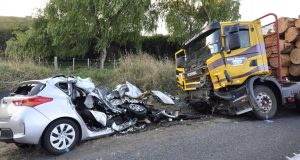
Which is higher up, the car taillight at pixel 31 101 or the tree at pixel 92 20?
the tree at pixel 92 20

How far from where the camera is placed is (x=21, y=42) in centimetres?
1941

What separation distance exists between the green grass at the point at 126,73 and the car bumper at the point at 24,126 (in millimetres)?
6685

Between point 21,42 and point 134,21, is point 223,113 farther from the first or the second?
point 21,42

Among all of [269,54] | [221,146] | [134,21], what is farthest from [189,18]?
[221,146]

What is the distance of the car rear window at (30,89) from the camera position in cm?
576

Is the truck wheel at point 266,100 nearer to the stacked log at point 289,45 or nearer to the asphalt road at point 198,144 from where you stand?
the asphalt road at point 198,144

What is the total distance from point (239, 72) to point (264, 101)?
42.8 inches

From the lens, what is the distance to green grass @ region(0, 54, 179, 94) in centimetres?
1209

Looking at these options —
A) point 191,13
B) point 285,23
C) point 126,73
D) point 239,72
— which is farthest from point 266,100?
point 191,13

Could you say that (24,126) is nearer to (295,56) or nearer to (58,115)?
(58,115)

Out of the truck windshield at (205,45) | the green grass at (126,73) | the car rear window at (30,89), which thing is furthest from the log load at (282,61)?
the car rear window at (30,89)

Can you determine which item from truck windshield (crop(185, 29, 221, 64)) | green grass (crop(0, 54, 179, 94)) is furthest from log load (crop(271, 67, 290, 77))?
green grass (crop(0, 54, 179, 94))

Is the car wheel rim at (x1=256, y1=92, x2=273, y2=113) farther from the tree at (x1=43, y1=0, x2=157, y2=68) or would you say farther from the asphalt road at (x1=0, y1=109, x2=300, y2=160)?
the tree at (x1=43, y1=0, x2=157, y2=68)

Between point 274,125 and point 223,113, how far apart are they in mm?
1611
